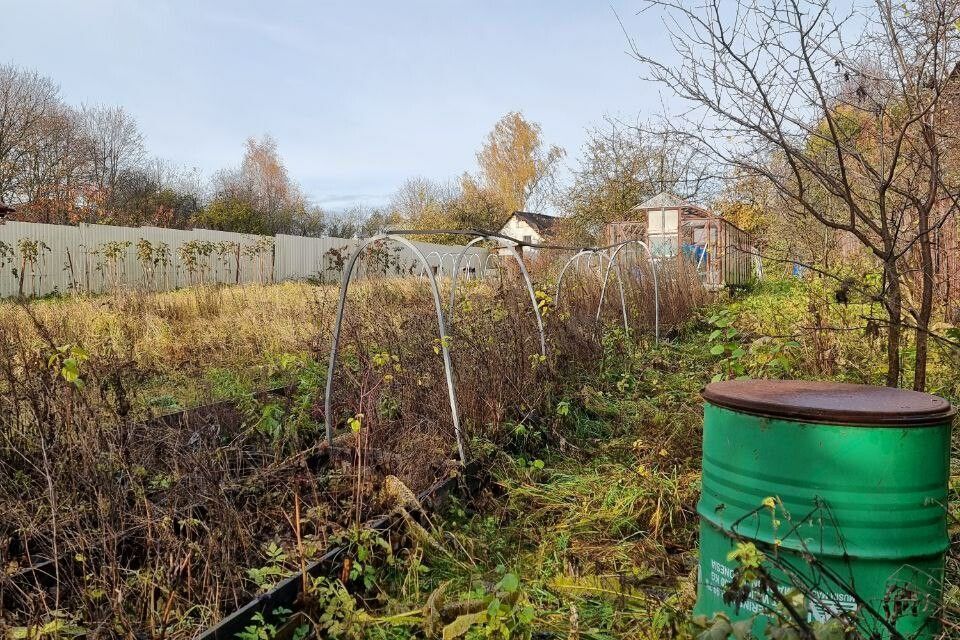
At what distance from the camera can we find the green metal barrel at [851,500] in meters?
1.85

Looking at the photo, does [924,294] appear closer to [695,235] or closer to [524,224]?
[695,235]

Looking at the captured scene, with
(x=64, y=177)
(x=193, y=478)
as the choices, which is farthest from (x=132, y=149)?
(x=193, y=478)

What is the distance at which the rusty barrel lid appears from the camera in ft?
6.03

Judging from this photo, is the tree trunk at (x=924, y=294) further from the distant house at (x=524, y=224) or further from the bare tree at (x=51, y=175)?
the distant house at (x=524, y=224)

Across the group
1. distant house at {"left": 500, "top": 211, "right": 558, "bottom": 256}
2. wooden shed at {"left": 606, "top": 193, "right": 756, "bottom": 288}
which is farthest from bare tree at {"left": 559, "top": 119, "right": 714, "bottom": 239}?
distant house at {"left": 500, "top": 211, "right": 558, "bottom": 256}

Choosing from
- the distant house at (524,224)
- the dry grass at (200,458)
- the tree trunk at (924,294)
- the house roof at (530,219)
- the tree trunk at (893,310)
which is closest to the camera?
the dry grass at (200,458)

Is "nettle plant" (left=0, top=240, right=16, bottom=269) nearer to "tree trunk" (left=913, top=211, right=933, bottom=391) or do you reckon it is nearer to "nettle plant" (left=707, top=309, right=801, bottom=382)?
"nettle plant" (left=707, top=309, right=801, bottom=382)

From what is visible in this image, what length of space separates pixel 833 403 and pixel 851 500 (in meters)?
0.26

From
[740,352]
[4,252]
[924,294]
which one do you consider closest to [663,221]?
[4,252]

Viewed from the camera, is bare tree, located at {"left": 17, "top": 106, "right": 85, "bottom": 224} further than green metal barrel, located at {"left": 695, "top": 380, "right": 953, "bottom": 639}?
Yes

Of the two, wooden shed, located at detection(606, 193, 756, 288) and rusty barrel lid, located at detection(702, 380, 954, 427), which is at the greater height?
wooden shed, located at detection(606, 193, 756, 288)

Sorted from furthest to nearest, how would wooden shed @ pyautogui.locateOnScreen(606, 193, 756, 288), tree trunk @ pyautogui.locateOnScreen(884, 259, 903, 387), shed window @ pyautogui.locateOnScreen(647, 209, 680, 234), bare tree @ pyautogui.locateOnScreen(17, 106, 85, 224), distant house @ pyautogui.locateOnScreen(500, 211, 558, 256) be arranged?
distant house @ pyautogui.locateOnScreen(500, 211, 558, 256)
bare tree @ pyautogui.locateOnScreen(17, 106, 85, 224)
shed window @ pyautogui.locateOnScreen(647, 209, 680, 234)
wooden shed @ pyautogui.locateOnScreen(606, 193, 756, 288)
tree trunk @ pyautogui.locateOnScreen(884, 259, 903, 387)

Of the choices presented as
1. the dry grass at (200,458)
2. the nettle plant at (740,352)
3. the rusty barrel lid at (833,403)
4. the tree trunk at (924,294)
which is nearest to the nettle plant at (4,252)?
the dry grass at (200,458)

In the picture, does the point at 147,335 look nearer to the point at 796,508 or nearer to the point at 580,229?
the point at 796,508
